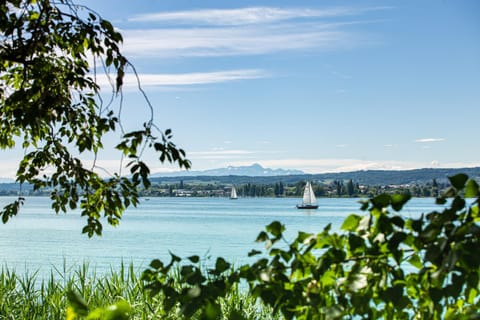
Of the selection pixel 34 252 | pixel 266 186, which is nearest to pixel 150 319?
pixel 34 252

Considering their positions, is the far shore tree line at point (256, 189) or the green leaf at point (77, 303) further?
the far shore tree line at point (256, 189)

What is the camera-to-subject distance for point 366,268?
1.80 meters

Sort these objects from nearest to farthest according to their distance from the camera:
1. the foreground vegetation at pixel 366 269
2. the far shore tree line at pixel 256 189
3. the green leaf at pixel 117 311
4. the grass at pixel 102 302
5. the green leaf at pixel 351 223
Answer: the green leaf at pixel 117 311 → the foreground vegetation at pixel 366 269 → the green leaf at pixel 351 223 → the grass at pixel 102 302 → the far shore tree line at pixel 256 189

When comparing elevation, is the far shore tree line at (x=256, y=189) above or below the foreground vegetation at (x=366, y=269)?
below

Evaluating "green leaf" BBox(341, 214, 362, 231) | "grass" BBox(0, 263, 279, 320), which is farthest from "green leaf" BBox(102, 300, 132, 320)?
"grass" BBox(0, 263, 279, 320)

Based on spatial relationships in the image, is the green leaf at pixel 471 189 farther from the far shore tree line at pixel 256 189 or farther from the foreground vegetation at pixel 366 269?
the far shore tree line at pixel 256 189

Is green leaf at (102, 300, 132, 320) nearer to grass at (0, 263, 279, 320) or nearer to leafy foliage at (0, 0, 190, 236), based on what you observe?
leafy foliage at (0, 0, 190, 236)

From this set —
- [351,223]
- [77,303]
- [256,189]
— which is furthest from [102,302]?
[256,189]

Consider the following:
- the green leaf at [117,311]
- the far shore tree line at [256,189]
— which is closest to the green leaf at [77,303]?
the green leaf at [117,311]

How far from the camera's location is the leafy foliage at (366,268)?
165 cm

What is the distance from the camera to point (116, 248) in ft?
119

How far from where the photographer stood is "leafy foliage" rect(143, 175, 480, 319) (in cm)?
165

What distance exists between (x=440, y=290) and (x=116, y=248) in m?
35.8

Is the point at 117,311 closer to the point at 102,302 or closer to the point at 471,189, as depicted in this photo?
the point at 471,189
